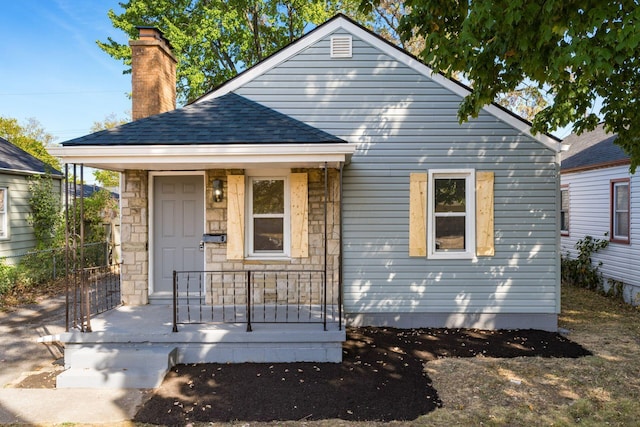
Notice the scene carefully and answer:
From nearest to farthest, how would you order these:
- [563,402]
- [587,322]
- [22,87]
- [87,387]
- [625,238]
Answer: [563,402] < [87,387] < [587,322] < [625,238] < [22,87]

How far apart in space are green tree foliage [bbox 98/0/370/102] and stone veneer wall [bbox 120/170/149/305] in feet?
30.9

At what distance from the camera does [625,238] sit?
34.0 ft

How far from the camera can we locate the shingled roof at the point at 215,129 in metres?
6.09

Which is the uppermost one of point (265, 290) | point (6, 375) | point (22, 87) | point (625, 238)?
point (22, 87)

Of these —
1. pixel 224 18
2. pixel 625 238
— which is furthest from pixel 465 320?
pixel 224 18

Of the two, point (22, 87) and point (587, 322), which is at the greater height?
point (22, 87)

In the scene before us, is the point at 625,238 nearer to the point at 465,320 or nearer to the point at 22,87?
the point at 465,320

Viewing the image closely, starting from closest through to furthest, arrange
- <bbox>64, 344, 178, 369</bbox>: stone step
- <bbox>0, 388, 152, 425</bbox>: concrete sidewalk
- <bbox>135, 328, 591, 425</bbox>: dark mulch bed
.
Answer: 1. <bbox>0, 388, 152, 425</bbox>: concrete sidewalk
2. <bbox>135, 328, 591, 425</bbox>: dark mulch bed
3. <bbox>64, 344, 178, 369</bbox>: stone step

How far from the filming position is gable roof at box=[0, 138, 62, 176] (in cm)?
1174

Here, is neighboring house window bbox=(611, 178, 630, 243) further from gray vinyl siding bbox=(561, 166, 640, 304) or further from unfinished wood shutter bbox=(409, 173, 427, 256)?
unfinished wood shutter bbox=(409, 173, 427, 256)

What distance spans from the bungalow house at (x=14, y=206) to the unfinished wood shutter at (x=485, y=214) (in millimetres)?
11385

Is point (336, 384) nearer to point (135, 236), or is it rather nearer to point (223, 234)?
point (223, 234)

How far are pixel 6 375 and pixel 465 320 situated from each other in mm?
7009

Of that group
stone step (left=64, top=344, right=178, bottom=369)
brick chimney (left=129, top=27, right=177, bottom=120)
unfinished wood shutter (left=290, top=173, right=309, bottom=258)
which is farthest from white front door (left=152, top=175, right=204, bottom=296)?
stone step (left=64, top=344, right=178, bottom=369)
